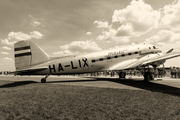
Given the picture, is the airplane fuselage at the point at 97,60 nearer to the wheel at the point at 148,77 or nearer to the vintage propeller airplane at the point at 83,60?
the vintage propeller airplane at the point at 83,60

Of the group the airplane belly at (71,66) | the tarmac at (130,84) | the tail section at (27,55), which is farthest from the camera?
the airplane belly at (71,66)

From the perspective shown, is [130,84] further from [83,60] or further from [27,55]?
[27,55]

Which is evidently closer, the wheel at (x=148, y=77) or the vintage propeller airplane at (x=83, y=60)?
the vintage propeller airplane at (x=83, y=60)

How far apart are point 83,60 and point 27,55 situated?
747cm

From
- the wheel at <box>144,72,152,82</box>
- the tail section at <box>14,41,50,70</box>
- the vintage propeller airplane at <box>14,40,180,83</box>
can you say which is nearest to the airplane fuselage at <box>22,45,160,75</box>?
the vintage propeller airplane at <box>14,40,180,83</box>

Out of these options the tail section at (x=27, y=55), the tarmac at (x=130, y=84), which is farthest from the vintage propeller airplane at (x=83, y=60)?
the tarmac at (x=130, y=84)

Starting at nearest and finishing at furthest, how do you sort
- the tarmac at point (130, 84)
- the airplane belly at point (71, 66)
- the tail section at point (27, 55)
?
1. the tarmac at point (130, 84)
2. the tail section at point (27, 55)
3. the airplane belly at point (71, 66)

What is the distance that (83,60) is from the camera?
17.6 meters

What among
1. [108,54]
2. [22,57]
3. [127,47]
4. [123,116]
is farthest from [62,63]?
[123,116]

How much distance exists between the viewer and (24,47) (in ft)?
52.3

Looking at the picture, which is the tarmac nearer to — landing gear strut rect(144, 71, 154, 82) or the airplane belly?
landing gear strut rect(144, 71, 154, 82)

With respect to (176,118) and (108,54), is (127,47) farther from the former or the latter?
(176,118)

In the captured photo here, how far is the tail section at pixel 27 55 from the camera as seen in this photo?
620 inches

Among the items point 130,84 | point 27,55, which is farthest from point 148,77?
point 27,55
